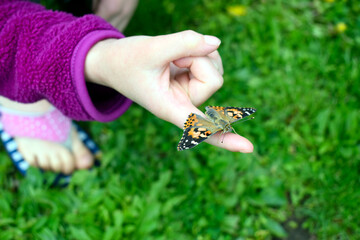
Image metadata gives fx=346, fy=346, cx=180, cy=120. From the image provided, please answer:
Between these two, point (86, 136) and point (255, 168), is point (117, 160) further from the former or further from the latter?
Answer: point (255, 168)

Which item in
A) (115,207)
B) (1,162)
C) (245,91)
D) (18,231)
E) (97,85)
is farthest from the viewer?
(245,91)

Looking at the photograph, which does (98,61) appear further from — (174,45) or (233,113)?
(233,113)

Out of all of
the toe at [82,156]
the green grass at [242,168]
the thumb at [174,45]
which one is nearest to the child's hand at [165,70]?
the thumb at [174,45]

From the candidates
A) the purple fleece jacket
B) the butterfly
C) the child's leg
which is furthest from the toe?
the butterfly

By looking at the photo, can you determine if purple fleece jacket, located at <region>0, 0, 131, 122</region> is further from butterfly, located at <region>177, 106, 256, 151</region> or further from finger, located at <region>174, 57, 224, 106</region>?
butterfly, located at <region>177, 106, 256, 151</region>

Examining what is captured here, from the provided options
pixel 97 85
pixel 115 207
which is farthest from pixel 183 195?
pixel 97 85

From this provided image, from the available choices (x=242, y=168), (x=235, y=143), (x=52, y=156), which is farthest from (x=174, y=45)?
(x=52, y=156)
